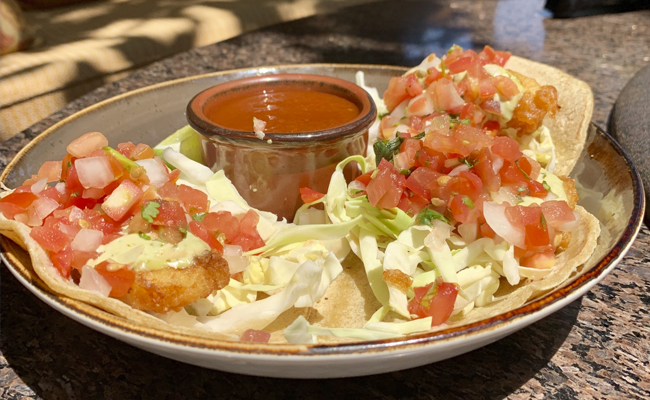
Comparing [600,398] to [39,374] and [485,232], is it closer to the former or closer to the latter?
[485,232]

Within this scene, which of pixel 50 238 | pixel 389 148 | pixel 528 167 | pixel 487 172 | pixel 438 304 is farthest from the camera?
pixel 389 148

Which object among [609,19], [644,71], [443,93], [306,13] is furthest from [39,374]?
[306,13]

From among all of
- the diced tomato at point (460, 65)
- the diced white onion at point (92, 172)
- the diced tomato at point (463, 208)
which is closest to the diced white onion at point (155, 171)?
the diced white onion at point (92, 172)

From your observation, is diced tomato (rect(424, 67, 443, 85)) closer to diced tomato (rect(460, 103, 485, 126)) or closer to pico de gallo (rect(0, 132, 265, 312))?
diced tomato (rect(460, 103, 485, 126))

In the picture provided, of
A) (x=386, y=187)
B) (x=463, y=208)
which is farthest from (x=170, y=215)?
(x=463, y=208)

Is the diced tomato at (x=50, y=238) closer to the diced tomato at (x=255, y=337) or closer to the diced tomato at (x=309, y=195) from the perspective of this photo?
the diced tomato at (x=255, y=337)

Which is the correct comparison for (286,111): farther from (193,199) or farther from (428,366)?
(428,366)

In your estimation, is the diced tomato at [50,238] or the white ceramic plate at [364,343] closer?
the white ceramic plate at [364,343]
